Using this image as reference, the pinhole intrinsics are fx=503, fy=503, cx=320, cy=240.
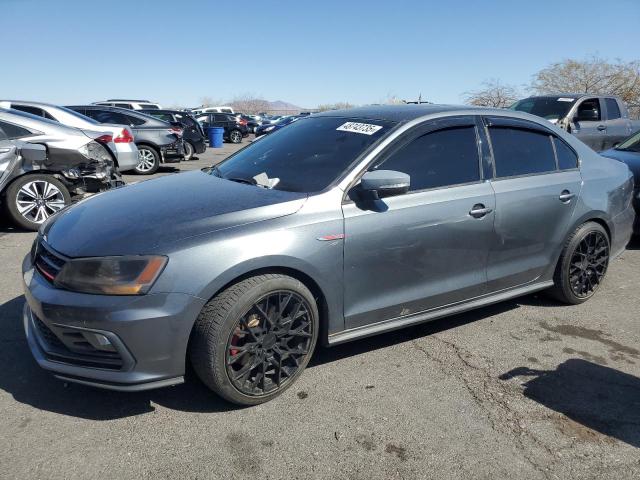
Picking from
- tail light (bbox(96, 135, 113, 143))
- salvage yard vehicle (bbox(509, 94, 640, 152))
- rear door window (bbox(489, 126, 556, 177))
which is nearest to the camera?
rear door window (bbox(489, 126, 556, 177))

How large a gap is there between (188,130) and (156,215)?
13793mm

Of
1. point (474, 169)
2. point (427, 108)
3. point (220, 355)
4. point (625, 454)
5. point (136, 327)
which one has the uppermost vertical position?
point (427, 108)

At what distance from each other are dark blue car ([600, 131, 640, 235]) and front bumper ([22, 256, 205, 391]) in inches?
215

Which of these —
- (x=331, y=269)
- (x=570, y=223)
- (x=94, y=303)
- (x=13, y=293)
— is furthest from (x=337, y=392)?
(x=13, y=293)

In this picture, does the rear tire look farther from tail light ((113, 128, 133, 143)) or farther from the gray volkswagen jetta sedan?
the gray volkswagen jetta sedan

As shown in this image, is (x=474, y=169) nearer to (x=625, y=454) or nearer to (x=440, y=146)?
(x=440, y=146)

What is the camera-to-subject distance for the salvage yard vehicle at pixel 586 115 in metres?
10.5

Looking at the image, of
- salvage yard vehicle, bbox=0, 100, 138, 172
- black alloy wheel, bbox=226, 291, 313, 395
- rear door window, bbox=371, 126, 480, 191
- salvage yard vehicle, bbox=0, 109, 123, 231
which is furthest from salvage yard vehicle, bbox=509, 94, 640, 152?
black alloy wheel, bbox=226, 291, 313, 395

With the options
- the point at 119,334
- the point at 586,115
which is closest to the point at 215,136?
the point at 586,115

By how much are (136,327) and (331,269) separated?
1099 mm

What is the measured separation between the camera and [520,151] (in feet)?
12.7

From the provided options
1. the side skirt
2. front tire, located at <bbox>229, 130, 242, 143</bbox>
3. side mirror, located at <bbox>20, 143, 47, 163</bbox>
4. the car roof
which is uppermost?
the car roof

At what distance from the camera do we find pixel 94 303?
244 cm

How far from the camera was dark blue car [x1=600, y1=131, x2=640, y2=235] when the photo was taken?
19.1ft
